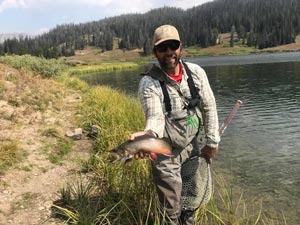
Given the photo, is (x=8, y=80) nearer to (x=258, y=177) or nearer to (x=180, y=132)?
(x=258, y=177)

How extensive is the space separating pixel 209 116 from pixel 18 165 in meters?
5.78

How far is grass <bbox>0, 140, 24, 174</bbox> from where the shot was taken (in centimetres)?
904

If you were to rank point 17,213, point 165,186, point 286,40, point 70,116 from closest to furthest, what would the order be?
point 165,186
point 17,213
point 70,116
point 286,40

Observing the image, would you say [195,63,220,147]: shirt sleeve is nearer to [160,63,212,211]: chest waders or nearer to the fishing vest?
the fishing vest

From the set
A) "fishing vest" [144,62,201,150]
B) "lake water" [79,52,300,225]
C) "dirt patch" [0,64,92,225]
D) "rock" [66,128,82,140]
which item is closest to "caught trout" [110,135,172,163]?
"fishing vest" [144,62,201,150]

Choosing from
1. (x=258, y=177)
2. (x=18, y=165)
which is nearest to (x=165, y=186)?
(x=18, y=165)

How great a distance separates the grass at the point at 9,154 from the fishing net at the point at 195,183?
4.90m

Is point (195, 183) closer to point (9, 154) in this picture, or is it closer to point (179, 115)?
point (179, 115)

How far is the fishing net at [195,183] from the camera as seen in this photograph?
570 centimetres

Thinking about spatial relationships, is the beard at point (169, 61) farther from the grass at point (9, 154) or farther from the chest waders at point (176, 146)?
the grass at point (9, 154)

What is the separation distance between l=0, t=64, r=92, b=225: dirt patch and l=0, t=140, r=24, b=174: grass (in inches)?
4.5

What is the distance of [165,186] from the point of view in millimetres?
5172

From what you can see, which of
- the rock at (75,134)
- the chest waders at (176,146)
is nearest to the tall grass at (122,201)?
the chest waders at (176,146)

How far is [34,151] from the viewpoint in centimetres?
1062
